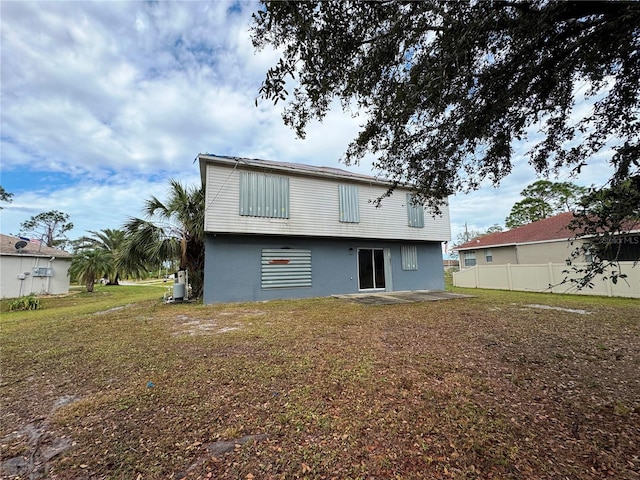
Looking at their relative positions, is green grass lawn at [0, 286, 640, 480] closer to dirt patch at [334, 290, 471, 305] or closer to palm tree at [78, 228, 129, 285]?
dirt patch at [334, 290, 471, 305]

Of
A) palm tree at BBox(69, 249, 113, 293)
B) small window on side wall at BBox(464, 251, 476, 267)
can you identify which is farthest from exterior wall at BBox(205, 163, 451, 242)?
palm tree at BBox(69, 249, 113, 293)

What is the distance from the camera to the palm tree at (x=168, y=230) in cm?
914

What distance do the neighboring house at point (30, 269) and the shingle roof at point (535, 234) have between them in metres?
28.0

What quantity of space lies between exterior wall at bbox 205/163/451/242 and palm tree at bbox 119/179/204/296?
156 centimetres

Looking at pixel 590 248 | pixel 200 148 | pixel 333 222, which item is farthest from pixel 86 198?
pixel 590 248

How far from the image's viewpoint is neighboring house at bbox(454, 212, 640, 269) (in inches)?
550

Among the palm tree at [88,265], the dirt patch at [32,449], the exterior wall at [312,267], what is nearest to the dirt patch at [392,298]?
the exterior wall at [312,267]

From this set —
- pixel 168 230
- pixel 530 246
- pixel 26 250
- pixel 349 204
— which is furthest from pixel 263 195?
pixel 26 250

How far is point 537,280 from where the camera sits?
11711 mm

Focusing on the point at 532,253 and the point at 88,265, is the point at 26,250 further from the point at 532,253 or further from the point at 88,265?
the point at 532,253

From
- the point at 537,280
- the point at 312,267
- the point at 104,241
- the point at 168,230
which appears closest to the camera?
the point at 168,230

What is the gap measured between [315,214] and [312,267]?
2.10m

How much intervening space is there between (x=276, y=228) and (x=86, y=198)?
1684 centimetres

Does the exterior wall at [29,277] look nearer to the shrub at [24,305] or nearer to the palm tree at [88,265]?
the palm tree at [88,265]
